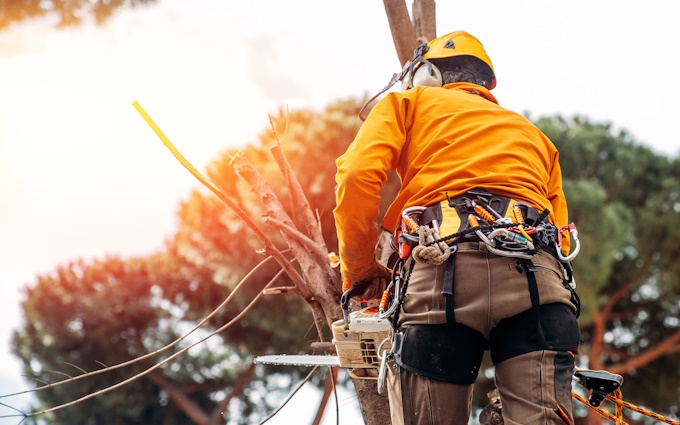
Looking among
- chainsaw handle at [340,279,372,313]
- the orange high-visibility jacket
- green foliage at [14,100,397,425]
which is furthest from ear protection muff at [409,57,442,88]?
green foliage at [14,100,397,425]

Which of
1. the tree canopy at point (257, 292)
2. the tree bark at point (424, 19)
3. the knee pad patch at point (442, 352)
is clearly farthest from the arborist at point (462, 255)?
the tree canopy at point (257, 292)

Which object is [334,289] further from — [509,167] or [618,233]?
[618,233]

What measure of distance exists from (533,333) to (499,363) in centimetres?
16

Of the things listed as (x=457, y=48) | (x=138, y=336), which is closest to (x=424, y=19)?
(x=457, y=48)

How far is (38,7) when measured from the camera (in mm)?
8461

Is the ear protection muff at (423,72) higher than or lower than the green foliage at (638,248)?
higher

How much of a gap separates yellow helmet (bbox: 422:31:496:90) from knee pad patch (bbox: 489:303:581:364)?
44.2 inches

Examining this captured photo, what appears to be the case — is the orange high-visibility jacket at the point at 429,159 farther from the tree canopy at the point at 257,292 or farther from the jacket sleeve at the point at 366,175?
the tree canopy at the point at 257,292

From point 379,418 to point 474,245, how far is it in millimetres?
1301

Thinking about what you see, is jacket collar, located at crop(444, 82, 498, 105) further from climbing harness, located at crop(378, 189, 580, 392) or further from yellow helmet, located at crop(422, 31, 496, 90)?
climbing harness, located at crop(378, 189, 580, 392)

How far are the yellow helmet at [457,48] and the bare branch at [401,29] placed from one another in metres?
1.54

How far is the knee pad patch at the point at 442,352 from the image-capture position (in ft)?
6.11

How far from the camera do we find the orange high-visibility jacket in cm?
204

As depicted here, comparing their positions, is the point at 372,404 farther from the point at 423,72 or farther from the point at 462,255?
the point at 423,72
